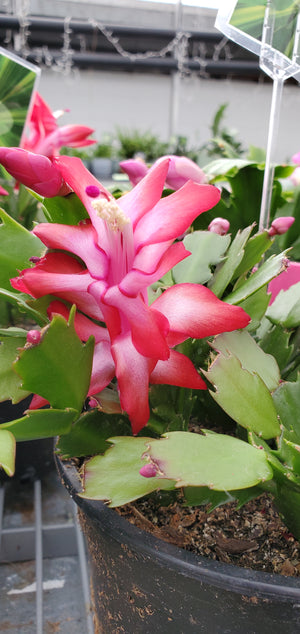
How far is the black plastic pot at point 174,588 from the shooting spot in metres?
0.34

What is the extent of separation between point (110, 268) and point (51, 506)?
0.61m

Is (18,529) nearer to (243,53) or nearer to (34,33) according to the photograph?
(34,33)

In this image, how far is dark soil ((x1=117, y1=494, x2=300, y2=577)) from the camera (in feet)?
1.32

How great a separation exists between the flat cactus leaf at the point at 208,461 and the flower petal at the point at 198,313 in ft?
0.23

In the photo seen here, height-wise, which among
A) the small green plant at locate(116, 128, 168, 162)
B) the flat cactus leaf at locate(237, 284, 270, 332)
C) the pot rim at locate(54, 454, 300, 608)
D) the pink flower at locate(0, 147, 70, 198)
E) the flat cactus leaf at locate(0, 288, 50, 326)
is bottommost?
the small green plant at locate(116, 128, 168, 162)

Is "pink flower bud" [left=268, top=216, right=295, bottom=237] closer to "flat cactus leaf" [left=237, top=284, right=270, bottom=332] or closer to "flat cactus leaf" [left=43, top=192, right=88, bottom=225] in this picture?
"flat cactus leaf" [left=237, top=284, right=270, bottom=332]

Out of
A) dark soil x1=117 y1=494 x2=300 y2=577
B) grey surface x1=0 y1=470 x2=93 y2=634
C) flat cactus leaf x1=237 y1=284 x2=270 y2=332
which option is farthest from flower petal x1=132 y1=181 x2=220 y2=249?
grey surface x1=0 y1=470 x2=93 y2=634

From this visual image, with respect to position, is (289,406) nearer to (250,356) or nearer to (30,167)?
(250,356)

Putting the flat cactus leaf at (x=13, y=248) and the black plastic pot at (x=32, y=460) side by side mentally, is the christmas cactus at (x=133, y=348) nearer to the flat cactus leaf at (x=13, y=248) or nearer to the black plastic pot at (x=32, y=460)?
the flat cactus leaf at (x=13, y=248)

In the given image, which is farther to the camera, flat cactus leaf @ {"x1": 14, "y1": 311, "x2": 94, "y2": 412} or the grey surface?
the grey surface

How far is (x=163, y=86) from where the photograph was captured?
7.80 metres

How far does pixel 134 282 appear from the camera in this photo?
0.35 m

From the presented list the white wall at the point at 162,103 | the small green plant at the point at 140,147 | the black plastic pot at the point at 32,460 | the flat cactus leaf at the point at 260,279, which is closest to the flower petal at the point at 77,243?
the flat cactus leaf at the point at 260,279

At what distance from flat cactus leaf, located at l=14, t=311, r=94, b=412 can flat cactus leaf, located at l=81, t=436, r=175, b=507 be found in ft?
0.15
